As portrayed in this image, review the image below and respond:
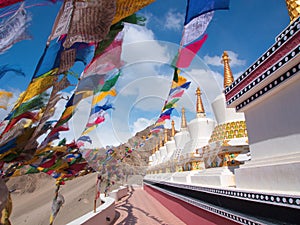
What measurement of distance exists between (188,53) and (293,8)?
1923mm

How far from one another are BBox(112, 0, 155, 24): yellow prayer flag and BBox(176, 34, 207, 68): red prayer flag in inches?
56.3

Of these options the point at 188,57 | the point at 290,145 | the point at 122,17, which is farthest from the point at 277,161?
the point at 122,17

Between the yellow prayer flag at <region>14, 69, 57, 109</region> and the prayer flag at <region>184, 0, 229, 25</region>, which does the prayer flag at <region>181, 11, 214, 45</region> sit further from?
the yellow prayer flag at <region>14, 69, 57, 109</region>

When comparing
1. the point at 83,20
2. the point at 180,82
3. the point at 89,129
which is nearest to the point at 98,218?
the point at 89,129

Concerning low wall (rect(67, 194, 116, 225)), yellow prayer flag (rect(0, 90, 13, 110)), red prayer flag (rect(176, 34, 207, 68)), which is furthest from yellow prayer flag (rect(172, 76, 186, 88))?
yellow prayer flag (rect(0, 90, 13, 110))

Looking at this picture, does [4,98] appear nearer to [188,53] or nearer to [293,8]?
[188,53]

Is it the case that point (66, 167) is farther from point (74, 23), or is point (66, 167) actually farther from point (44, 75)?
point (74, 23)

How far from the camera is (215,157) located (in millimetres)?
6898

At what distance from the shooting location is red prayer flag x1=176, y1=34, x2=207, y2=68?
15.0 feet

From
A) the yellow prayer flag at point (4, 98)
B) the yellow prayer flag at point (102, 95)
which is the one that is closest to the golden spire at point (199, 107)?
the yellow prayer flag at point (102, 95)

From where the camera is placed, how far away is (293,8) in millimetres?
3660

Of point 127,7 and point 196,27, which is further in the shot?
point 196,27

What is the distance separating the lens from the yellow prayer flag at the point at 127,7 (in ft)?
10.8

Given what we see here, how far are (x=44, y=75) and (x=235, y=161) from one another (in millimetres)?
4942
